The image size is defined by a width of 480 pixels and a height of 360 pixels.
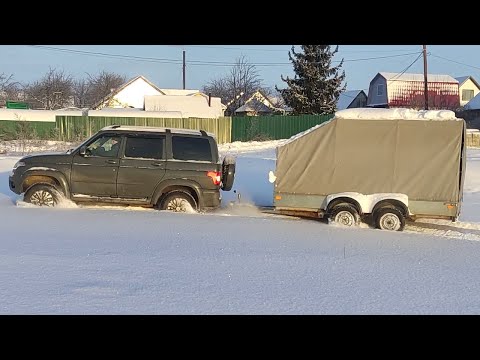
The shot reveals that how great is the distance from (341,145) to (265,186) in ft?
17.8

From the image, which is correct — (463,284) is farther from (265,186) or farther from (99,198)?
(265,186)

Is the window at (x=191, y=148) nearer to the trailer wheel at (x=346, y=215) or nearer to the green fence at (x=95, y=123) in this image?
the trailer wheel at (x=346, y=215)

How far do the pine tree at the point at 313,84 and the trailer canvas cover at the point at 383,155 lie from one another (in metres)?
33.3

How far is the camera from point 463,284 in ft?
15.3

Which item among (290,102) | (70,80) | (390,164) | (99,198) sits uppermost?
(70,80)

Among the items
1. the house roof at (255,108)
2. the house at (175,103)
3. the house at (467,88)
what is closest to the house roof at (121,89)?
the house at (175,103)

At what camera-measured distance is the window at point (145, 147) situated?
31.9 ft

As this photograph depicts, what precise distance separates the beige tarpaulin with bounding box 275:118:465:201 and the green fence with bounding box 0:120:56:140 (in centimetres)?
2666

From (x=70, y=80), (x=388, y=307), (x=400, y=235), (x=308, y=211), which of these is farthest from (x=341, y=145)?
(x=70, y=80)

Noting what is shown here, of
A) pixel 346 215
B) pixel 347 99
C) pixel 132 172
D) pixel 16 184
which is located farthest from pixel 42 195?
pixel 347 99

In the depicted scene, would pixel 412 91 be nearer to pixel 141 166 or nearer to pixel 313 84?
pixel 313 84

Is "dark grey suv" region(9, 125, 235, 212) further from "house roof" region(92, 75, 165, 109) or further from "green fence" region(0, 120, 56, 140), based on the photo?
"house roof" region(92, 75, 165, 109)

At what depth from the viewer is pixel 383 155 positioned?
29.2 feet

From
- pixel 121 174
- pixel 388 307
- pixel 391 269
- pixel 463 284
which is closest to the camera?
pixel 388 307
